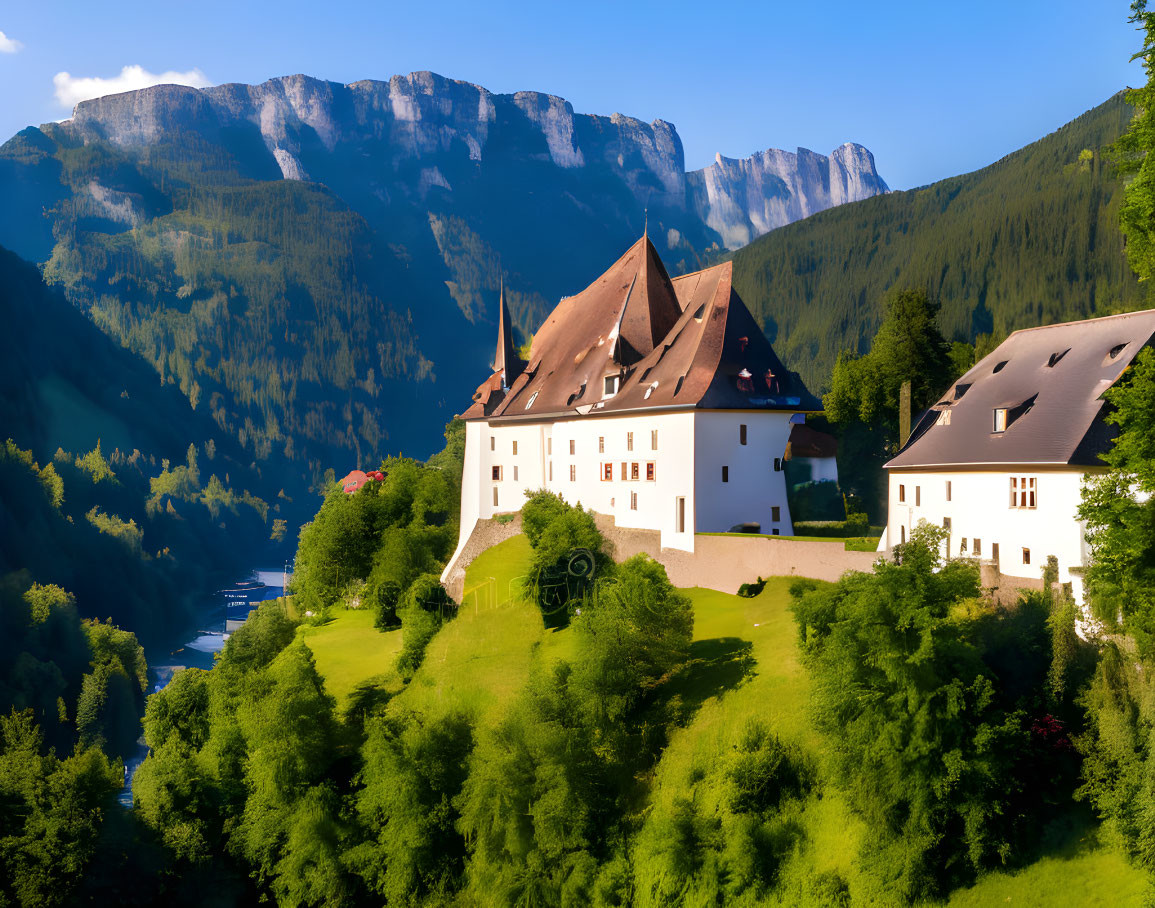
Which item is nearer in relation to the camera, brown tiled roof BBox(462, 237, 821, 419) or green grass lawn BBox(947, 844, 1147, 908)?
green grass lawn BBox(947, 844, 1147, 908)

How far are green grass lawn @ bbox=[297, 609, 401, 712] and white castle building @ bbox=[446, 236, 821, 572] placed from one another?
7510mm

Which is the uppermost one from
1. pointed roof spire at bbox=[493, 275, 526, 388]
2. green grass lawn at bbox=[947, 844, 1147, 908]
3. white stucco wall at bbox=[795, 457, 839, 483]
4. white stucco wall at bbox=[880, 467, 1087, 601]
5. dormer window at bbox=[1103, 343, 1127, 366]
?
pointed roof spire at bbox=[493, 275, 526, 388]

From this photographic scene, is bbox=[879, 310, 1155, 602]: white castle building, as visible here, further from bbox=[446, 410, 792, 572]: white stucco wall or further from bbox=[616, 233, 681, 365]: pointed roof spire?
bbox=[616, 233, 681, 365]: pointed roof spire

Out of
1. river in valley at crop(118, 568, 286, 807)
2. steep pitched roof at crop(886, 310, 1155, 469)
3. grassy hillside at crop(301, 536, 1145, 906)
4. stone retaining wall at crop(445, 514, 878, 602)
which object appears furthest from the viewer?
river in valley at crop(118, 568, 286, 807)

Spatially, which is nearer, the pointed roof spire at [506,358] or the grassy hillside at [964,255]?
the pointed roof spire at [506,358]

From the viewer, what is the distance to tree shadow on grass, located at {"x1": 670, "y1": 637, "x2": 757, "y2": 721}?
4431 cm

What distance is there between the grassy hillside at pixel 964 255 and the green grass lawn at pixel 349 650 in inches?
3346

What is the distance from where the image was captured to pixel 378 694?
2233 inches

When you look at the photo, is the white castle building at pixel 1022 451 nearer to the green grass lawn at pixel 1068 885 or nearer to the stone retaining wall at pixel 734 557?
the stone retaining wall at pixel 734 557

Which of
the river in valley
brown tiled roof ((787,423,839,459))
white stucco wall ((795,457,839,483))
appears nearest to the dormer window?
brown tiled roof ((787,423,839,459))

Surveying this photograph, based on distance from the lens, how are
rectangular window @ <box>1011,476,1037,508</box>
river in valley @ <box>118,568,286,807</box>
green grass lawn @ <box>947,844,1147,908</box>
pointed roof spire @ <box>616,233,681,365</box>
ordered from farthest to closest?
river in valley @ <box>118,568,286,807</box> → pointed roof spire @ <box>616,233,681,365</box> → rectangular window @ <box>1011,476,1037,508</box> → green grass lawn @ <box>947,844,1147,908</box>

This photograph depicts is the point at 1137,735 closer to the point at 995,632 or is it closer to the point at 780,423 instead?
the point at 995,632

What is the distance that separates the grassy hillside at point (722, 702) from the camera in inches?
1325

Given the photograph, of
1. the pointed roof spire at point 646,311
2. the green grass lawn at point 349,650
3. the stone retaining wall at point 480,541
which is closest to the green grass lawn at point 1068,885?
the green grass lawn at point 349,650
